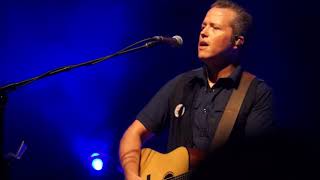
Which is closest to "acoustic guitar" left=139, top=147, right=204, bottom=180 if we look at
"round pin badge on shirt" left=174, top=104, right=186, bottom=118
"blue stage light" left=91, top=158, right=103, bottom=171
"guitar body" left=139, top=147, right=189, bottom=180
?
"guitar body" left=139, top=147, right=189, bottom=180

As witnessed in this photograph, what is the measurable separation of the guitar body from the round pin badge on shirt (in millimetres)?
330

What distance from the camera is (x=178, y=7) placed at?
4363mm

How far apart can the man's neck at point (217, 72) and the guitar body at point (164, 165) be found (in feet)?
1.97

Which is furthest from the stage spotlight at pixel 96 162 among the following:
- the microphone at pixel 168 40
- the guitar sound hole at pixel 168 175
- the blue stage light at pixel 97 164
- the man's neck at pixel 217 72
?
the microphone at pixel 168 40

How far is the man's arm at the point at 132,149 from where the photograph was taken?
8.20 ft

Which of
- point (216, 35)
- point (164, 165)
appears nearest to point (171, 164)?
point (164, 165)

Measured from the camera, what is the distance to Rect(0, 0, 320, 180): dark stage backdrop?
13.8ft

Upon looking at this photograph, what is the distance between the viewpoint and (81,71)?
14.6 ft

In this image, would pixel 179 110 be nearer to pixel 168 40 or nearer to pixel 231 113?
pixel 231 113

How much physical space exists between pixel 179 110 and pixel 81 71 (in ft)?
6.47

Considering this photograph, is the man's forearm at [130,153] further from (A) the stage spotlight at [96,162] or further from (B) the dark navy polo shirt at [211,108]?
(A) the stage spotlight at [96,162]

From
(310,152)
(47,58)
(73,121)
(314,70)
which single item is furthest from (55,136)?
(310,152)

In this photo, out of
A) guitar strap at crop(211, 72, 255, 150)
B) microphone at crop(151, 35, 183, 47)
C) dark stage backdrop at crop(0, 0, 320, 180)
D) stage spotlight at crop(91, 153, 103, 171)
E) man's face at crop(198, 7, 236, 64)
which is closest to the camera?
microphone at crop(151, 35, 183, 47)

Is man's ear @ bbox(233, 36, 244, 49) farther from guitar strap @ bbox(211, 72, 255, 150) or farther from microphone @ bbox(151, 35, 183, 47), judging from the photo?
microphone @ bbox(151, 35, 183, 47)
